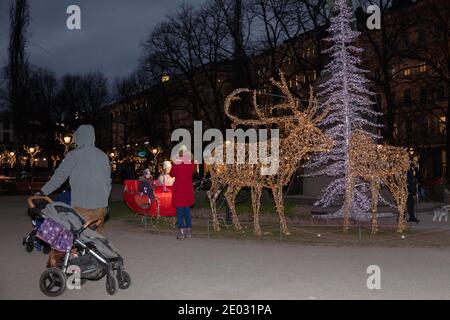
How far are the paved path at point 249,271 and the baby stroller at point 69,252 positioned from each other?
0.60 ft

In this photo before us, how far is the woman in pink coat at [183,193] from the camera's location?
14.0 m

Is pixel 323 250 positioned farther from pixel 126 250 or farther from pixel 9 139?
pixel 9 139

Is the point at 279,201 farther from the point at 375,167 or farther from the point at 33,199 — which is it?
the point at 33,199

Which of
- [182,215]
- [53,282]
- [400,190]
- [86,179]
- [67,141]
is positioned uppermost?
[67,141]

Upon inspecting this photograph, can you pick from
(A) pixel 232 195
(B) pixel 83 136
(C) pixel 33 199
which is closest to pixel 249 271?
(B) pixel 83 136

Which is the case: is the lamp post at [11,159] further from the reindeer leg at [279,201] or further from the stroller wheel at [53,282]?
the stroller wheel at [53,282]

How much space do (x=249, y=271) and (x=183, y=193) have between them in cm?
461

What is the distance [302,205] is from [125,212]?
6.11 m

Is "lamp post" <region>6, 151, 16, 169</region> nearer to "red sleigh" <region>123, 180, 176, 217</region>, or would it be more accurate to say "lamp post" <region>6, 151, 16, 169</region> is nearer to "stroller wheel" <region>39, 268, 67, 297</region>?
"red sleigh" <region>123, 180, 176, 217</region>

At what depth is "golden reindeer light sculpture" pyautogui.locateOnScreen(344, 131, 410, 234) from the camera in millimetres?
14586

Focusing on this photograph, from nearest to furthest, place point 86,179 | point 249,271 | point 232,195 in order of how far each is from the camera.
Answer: point 86,179 → point 249,271 → point 232,195

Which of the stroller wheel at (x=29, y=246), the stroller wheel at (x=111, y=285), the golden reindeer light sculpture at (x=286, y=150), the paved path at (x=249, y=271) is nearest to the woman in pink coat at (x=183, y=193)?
the paved path at (x=249, y=271)

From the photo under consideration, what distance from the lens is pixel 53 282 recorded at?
803cm
